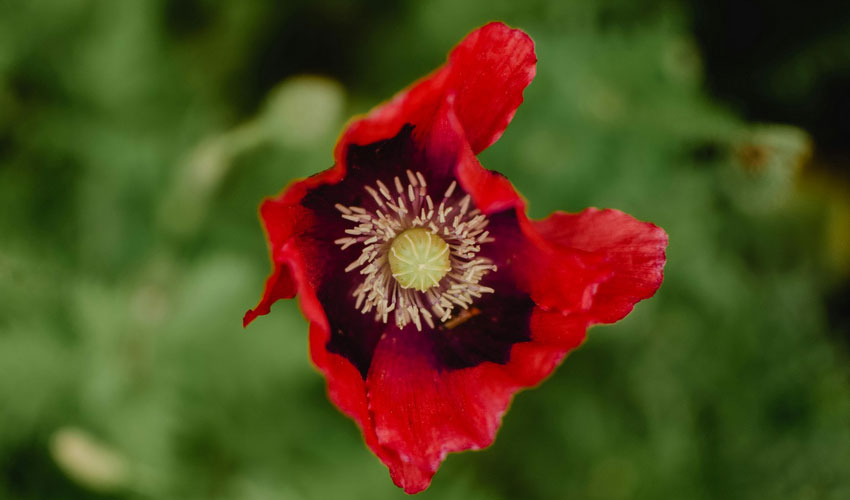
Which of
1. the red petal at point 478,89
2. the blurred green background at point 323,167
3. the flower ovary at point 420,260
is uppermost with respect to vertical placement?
the red petal at point 478,89

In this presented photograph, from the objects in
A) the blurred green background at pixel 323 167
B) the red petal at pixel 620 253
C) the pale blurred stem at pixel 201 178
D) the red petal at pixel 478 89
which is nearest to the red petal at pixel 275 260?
the red petal at pixel 478 89

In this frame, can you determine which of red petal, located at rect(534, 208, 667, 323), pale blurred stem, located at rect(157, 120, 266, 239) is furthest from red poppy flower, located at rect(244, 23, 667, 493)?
pale blurred stem, located at rect(157, 120, 266, 239)

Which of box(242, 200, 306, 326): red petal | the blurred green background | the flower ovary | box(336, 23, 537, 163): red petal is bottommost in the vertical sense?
the blurred green background

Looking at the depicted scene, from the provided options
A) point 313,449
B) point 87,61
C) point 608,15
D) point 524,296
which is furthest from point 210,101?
point 524,296

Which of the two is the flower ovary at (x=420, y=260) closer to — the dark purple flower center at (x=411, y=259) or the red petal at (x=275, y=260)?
the dark purple flower center at (x=411, y=259)

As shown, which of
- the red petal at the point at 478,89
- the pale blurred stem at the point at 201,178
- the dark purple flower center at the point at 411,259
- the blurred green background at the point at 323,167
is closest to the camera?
the red petal at the point at 478,89

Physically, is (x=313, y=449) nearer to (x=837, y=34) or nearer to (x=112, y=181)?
(x=112, y=181)

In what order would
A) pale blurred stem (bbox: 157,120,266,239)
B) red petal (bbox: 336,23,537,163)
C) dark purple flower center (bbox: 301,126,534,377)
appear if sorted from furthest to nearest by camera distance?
1. pale blurred stem (bbox: 157,120,266,239)
2. dark purple flower center (bbox: 301,126,534,377)
3. red petal (bbox: 336,23,537,163)

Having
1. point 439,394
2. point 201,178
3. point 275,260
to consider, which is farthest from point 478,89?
point 201,178

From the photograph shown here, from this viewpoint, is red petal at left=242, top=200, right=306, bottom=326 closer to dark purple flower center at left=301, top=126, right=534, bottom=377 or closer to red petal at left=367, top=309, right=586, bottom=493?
dark purple flower center at left=301, top=126, right=534, bottom=377
